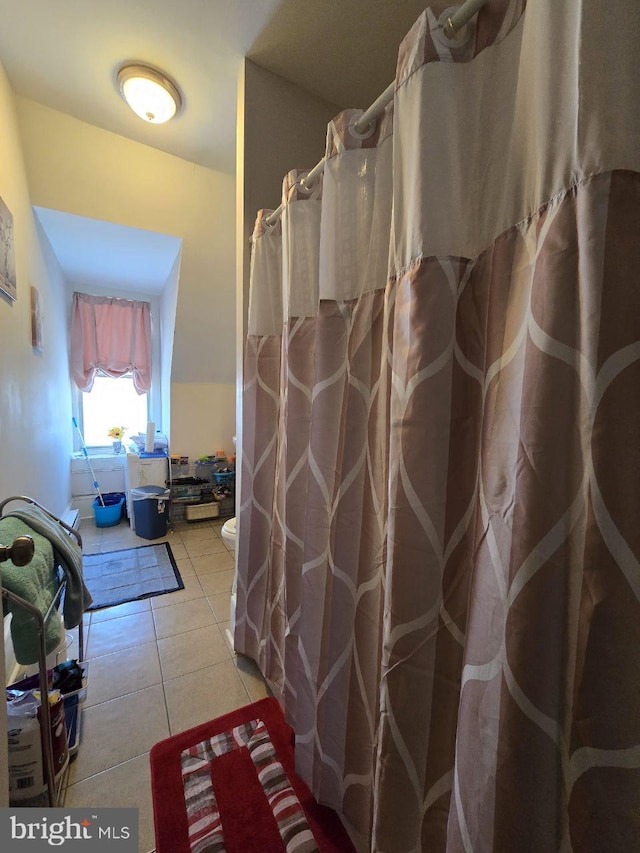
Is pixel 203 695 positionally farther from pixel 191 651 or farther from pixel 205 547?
pixel 205 547

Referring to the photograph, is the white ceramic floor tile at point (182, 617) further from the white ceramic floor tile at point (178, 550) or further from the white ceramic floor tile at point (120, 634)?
the white ceramic floor tile at point (178, 550)

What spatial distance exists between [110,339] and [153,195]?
5.52ft

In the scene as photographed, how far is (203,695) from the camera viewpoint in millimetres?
1332

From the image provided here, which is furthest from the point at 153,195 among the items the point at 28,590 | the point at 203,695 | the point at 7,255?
the point at 203,695

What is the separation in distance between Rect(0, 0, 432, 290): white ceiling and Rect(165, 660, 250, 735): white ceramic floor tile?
2521mm

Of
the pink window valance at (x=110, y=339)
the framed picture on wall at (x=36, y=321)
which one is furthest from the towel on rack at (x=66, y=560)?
the pink window valance at (x=110, y=339)

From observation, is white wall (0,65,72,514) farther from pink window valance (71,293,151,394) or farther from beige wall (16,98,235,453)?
pink window valance (71,293,151,394)

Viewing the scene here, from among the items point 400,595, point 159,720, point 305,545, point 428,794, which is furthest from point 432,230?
point 159,720

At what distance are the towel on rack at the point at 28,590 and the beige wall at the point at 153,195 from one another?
6.37 ft

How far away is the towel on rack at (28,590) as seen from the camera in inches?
35.1

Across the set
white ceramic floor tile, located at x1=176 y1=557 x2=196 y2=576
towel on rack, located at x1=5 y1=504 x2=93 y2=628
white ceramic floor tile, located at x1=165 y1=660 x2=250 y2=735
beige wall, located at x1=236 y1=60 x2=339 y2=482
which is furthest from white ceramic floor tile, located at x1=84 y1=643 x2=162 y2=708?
beige wall, located at x1=236 y1=60 x2=339 y2=482

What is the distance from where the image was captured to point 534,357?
455mm

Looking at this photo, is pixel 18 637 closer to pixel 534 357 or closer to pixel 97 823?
pixel 97 823

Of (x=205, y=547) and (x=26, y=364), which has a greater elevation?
(x=26, y=364)
